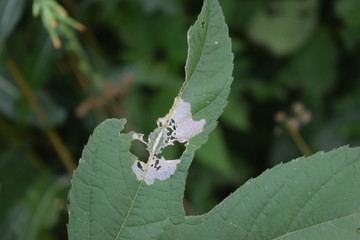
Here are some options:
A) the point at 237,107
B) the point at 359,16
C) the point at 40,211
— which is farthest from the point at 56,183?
the point at 359,16

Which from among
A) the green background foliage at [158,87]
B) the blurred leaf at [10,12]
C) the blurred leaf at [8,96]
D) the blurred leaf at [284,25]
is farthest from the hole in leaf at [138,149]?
the blurred leaf at [284,25]

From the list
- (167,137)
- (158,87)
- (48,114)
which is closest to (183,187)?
(167,137)

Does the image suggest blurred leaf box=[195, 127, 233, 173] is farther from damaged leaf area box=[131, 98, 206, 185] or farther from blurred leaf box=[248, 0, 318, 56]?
damaged leaf area box=[131, 98, 206, 185]

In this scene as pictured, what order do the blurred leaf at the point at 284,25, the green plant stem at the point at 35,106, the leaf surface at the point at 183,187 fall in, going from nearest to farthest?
the leaf surface at the point at 183,187
the green plant stem at the point at 35,106
the blurred leaf at the point at 284,25

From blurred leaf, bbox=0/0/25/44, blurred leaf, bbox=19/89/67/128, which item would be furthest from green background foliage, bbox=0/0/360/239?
blurred leaf, bbox=0/0/25/44

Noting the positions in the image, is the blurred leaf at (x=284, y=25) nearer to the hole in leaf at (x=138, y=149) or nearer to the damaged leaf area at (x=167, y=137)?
the hole in leaf at (x=138, y=149)

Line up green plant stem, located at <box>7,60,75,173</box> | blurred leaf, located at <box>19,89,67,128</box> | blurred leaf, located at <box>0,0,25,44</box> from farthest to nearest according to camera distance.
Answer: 1. blurred leaf, located at <box>19,89,67,128</box>
2. green plant stem, located at <box>7,60,75,173</box>
3. blurred leaf, located at <box>0,0,25,44</box>

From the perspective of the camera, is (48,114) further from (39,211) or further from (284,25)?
(284,25)

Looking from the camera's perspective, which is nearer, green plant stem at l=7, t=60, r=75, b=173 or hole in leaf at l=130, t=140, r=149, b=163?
green plant stem at l=7, t=60, r=75, b=173
